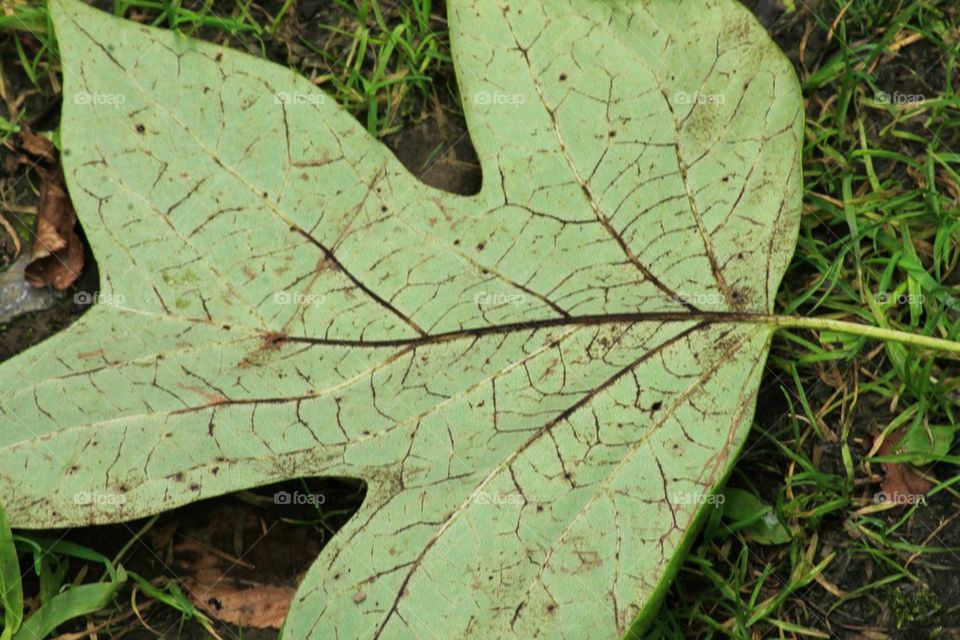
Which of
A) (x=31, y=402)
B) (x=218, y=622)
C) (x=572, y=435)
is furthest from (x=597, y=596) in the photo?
(x=31, y=402)

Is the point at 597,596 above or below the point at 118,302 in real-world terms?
below

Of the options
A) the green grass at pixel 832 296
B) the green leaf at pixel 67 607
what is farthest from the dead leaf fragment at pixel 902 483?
the green leaf at pixel 67 607

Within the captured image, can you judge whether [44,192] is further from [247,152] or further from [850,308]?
[850,308]

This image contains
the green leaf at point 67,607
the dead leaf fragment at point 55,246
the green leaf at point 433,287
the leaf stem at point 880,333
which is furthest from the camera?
the dead leaf fragment at point 55,246

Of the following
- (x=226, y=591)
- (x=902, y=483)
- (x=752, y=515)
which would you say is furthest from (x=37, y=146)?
(x=902, y=483)

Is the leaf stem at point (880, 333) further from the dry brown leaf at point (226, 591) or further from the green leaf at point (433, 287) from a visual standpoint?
the dry brown leaf at point (226, 591)

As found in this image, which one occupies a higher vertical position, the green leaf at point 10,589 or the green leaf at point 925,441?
the green leaf at point 925,441

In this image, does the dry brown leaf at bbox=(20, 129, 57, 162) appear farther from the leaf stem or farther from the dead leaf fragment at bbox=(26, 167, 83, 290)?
the leaf stem
